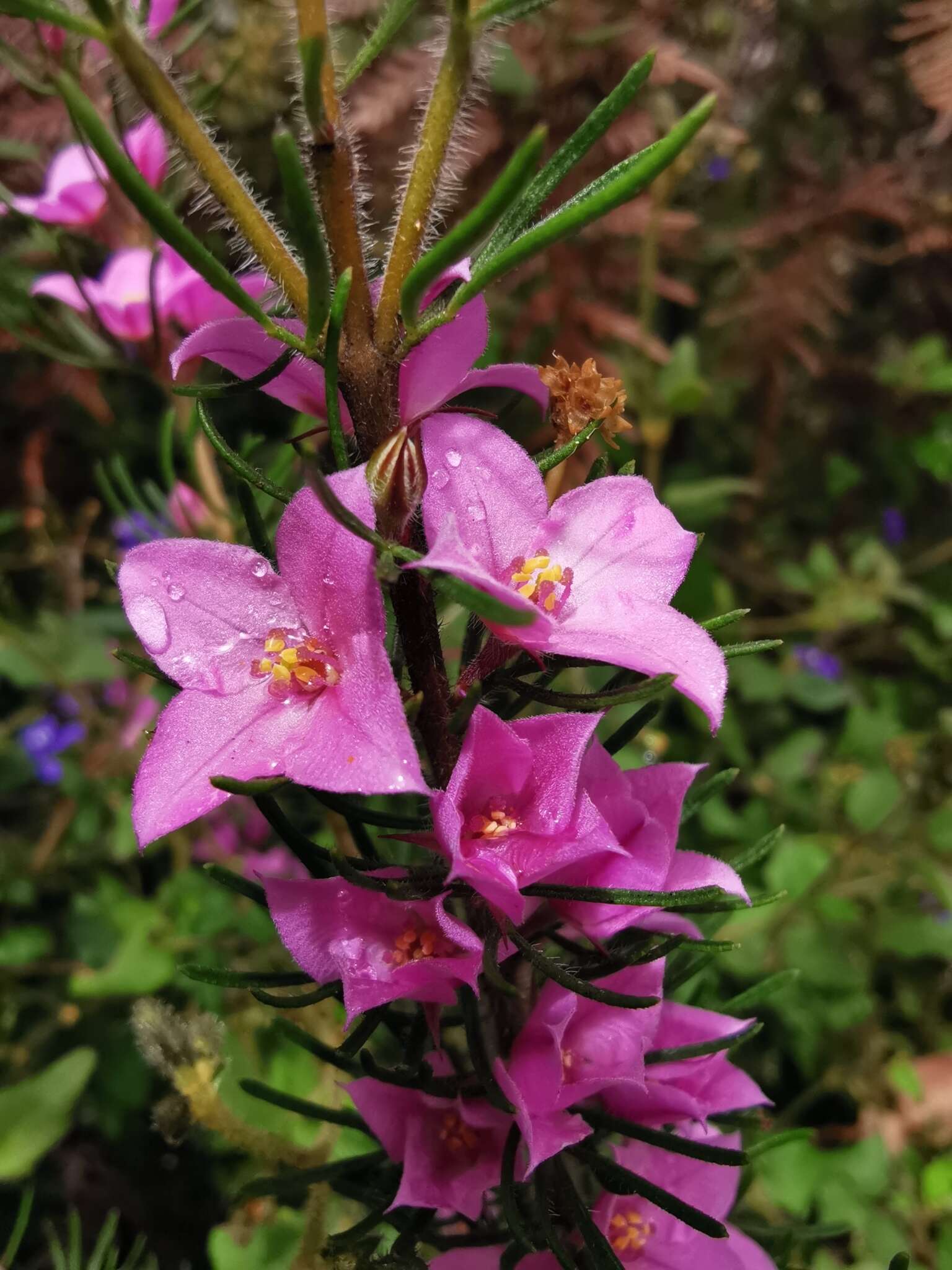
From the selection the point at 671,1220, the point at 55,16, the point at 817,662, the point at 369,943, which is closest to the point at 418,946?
the point at 369,943

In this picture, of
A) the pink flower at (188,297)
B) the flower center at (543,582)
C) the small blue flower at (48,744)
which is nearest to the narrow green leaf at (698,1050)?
the flower center at (543,582)

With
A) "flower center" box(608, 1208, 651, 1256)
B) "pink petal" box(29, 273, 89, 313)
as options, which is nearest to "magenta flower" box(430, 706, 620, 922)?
"flower center" box(608, 1208, 651, 1256)

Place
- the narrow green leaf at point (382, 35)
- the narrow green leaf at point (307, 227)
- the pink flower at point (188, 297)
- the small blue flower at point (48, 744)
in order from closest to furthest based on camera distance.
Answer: the narrow green leaf at point (307, 227)
the narrow green leaf at point (382, 35)
the pink flower at point (188, 297)
the small blue flower at point (48, 744)

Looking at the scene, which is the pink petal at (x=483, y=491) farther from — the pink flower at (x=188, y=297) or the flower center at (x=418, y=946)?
the pink flower at (x=188, y=297)

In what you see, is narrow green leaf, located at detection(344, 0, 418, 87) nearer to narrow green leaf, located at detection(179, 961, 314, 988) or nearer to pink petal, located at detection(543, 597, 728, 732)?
pink petal, located at detection(543, 597, 728, 732)

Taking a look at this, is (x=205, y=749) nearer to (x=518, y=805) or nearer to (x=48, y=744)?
(x=518, y=805)

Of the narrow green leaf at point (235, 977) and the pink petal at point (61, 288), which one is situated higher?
the pink petal at point (61, 288)
